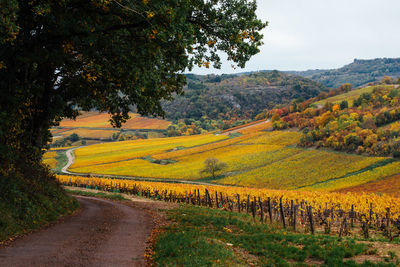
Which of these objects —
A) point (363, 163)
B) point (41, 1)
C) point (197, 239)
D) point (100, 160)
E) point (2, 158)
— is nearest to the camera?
point (41, 1)

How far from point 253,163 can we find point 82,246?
85868 mm

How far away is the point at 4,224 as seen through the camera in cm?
1229

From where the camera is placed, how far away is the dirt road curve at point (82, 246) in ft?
31.2

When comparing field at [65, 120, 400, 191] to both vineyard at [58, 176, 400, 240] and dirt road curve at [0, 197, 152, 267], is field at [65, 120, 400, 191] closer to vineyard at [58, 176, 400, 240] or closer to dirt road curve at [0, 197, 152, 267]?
vineyard at [58, 176, 400, 240]

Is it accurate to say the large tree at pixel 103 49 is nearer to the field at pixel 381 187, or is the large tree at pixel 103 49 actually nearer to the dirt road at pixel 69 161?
the field at pixel 381 187

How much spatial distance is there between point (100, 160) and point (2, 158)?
99689 millimetres

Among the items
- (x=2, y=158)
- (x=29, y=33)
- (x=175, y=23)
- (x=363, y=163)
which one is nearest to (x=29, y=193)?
(x=2, y=158)

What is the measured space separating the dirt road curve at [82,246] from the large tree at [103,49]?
4757 mm

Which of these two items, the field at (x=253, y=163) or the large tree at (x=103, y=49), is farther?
the field at (x=253, y=163)

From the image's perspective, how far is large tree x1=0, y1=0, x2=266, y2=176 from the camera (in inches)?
459

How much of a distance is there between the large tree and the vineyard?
1125cm

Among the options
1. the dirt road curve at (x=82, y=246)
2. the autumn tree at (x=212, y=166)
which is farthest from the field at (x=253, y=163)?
the dirt road curve at (x=82, y=246)

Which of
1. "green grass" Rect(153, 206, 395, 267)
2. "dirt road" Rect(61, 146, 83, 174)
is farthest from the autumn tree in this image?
"green grass" Rect(153, 206, 395, 267)

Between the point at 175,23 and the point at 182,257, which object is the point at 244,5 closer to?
the point at 175,23
